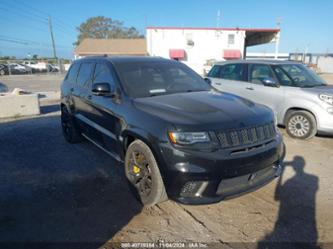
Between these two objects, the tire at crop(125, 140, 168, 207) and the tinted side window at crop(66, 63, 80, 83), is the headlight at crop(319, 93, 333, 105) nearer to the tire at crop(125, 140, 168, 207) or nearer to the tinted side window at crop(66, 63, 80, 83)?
the tire at crop(125, 140, 168, 207)

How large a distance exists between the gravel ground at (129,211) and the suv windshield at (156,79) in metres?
1.43

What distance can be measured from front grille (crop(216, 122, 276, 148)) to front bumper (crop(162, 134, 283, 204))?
0.35 feet

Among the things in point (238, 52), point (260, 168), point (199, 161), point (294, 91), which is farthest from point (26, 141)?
point (238, 52)

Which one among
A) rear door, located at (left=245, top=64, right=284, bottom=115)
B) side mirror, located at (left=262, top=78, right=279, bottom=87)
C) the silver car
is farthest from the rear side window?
side mirror, located at (left=262, top=78, right=279, bottom=87)

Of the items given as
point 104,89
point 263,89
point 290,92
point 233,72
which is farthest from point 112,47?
point 104,89

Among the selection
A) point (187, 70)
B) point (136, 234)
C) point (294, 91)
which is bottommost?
point (136, 234)

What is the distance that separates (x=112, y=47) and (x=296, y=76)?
37.7 m

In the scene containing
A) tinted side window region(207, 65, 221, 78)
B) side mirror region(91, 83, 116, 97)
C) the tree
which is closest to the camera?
side mirror region(91, 83, 116, 97)

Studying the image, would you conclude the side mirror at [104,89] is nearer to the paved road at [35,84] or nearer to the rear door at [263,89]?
the rear door at [263,89]

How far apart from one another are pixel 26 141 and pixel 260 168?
5177 millimetres

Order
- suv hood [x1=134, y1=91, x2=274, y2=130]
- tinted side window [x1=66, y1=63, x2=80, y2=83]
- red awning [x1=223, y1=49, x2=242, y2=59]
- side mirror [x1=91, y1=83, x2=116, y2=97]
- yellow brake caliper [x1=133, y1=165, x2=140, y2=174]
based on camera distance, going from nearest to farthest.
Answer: suv hood [x1=134, y1=91, x2=274, y2=130] → yellow brake caliper [x1=133, y1=165, x2=140, y2=174] → side mirror [x1=91, y1=83, x2=116, y2=97] → tinted side window [x1=66, y1=63, x2=80, y2=83] → red awning [x1=223, y1=49, x2=242, y2=59]

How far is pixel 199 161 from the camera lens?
2584 millimetres

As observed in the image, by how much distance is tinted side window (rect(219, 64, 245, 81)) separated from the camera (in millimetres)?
6980

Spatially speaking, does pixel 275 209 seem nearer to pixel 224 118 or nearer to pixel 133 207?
pixel 224 118
